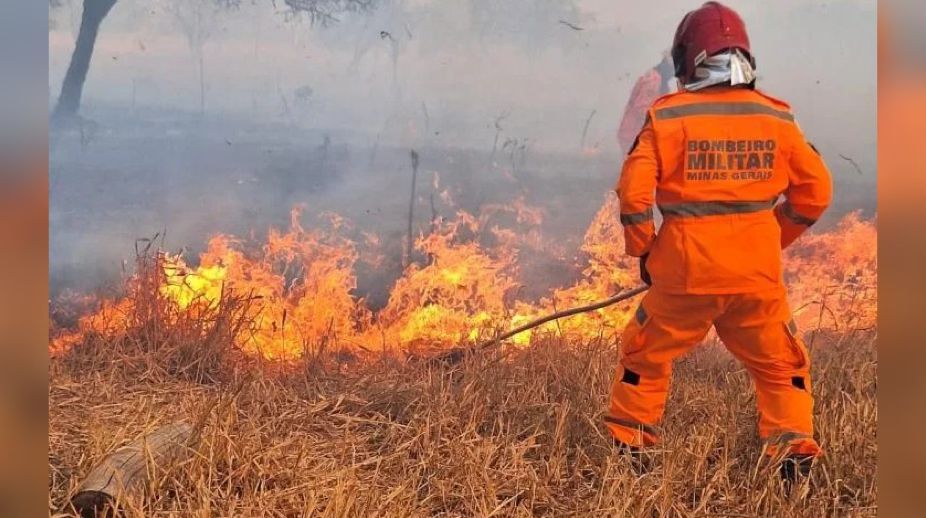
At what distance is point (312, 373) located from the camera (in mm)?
3574

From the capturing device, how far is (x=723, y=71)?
313 cm

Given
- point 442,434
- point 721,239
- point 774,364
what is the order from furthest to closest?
1. point 442,434
2. point 774,364
3. point 721,239

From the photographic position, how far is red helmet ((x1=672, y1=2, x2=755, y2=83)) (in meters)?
3.14

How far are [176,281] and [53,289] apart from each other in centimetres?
44

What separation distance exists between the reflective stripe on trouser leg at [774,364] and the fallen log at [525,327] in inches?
17.9

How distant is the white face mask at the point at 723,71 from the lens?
3133 millimetres

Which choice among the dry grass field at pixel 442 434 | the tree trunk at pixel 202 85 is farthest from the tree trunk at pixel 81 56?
the dry grass field at pixel 442 434

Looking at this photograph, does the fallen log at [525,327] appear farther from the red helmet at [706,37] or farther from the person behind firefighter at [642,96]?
the red helmet at [706,37]

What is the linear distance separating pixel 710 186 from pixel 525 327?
Answer: 916mm

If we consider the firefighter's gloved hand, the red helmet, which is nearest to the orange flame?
the firefighter's gloved hand

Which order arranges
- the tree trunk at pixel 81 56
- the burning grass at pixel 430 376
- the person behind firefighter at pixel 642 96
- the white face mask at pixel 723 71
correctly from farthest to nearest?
1. the person behind firefighter at pixel 642 96
2. the tree trunk at pixel 81 56
3. the burning grass at pixel 430 376
4. the white face mask at pixel 723 71

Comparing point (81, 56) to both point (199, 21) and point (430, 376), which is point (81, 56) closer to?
point (199, 21)

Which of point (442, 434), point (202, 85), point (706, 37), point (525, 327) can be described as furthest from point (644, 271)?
point (202, 85)
